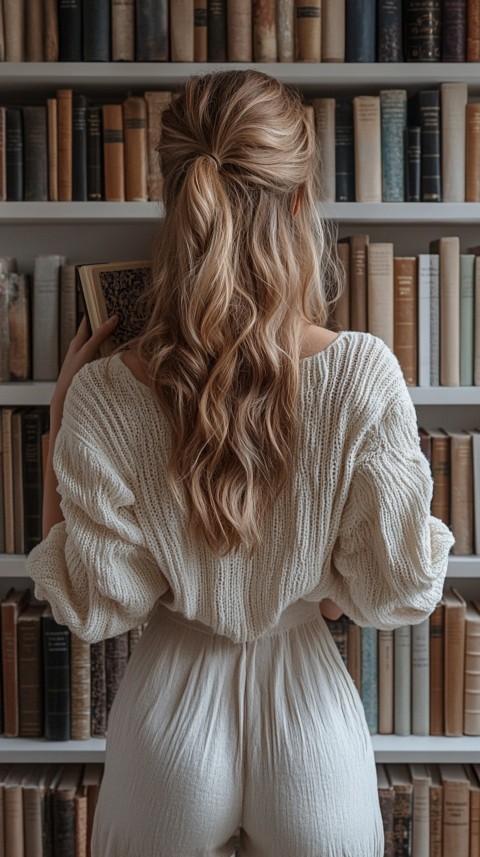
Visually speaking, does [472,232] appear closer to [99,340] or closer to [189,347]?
[99,340]

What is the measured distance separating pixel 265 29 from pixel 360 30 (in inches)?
6.4

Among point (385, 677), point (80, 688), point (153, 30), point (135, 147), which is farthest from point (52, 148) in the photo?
point (385, 677)

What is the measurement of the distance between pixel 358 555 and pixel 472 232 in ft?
3.09

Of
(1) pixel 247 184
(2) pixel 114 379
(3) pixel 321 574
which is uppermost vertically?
(1) pixel 247 184

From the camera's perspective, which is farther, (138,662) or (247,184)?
(138,662)

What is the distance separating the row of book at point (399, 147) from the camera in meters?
1.62

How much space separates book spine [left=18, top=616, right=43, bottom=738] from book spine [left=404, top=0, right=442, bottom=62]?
1225 millimetres

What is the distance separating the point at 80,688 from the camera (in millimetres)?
1734

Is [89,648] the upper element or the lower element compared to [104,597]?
lower

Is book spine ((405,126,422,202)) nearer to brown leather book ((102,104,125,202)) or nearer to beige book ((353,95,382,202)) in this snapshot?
beige book ((353,95,382,202))

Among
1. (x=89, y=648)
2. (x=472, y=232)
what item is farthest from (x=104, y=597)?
(x=472, y=232)

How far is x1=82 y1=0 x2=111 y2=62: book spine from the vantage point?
1599 mm

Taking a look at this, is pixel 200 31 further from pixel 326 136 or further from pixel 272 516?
pixel 272 516

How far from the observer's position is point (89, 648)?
173 centimetres
